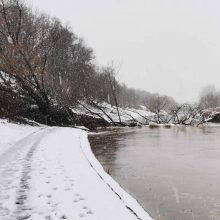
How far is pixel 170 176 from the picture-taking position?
1000cm

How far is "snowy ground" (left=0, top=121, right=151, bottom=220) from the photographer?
20.5 feet

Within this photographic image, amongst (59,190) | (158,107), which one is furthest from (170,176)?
(158,107)

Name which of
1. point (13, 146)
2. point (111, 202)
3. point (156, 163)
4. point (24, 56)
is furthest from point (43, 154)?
point (24, 56)

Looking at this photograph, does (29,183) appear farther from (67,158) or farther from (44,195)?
(67,158)

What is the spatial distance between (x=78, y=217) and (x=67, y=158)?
19.3 feet

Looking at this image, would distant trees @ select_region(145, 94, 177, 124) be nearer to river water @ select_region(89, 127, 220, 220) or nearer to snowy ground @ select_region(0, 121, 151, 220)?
river water @ select_region(89, 127, 220, 220)

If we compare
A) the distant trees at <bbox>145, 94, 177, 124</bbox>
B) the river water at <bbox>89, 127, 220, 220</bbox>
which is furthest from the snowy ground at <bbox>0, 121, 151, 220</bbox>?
the distant trees at <bbox>145, 94, 177, 124</bbox>

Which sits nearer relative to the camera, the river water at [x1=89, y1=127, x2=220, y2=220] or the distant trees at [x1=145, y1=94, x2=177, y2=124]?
the river water at [x1=89, y1=127, x2=220, y2=220]

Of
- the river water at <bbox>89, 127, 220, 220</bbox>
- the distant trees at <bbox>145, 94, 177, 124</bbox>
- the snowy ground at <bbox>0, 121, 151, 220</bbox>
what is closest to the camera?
the snowy ground at <bbox>0, 121, 151, 220</bbox>

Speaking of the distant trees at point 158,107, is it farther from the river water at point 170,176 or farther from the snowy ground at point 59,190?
the snowy ground at point 59,190

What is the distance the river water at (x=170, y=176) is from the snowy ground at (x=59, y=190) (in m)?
0.61

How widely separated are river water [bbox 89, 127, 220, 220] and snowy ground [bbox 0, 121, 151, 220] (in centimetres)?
61

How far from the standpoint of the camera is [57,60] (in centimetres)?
6312

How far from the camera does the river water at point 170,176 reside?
7.06m
